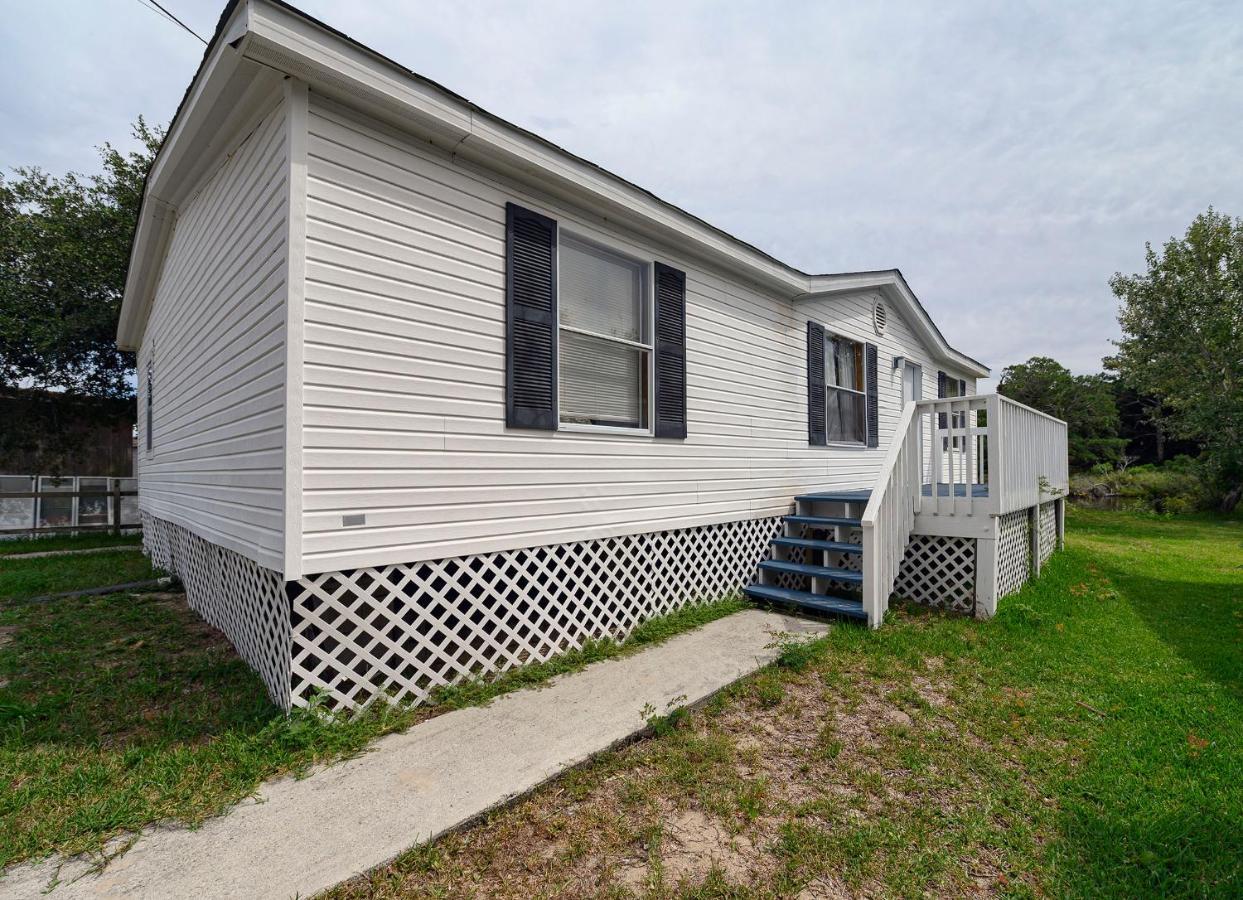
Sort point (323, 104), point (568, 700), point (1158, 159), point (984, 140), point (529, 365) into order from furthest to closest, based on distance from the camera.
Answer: point (1158, 159), point (984, 140), point (529, 365), point (568, 700), point (323, 104)

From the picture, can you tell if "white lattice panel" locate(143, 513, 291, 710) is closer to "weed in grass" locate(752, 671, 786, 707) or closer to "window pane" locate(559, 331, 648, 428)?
"window pane" locate(559, 331, 648, 428)

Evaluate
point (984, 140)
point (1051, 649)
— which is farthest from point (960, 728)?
point (984, 140)

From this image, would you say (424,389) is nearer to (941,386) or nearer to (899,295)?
(899,295)

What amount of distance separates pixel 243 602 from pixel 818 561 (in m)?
5.68

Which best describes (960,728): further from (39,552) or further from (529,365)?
(39,552)

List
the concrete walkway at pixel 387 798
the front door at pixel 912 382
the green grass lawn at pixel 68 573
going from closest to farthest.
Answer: the concrete walkway at pixel 387 798 → the green grass lawn at pixel 68 573 → the front door at pixel 912 382

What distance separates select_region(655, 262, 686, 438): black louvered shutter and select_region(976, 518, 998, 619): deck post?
3.08 metres

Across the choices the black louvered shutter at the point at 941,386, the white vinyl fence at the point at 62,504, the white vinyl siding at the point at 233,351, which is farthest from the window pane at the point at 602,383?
the white vinyl fence at the point at 62,504

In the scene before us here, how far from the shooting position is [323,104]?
10.2 feet

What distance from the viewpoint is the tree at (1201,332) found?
14.3 meters

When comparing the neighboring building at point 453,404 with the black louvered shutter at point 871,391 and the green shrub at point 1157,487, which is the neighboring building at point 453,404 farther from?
the green shrub at point 1157,487

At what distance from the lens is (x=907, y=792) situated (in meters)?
2.54

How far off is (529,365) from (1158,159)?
1106 centimetres

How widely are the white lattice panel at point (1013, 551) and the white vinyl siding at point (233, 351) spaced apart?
6.30 m
